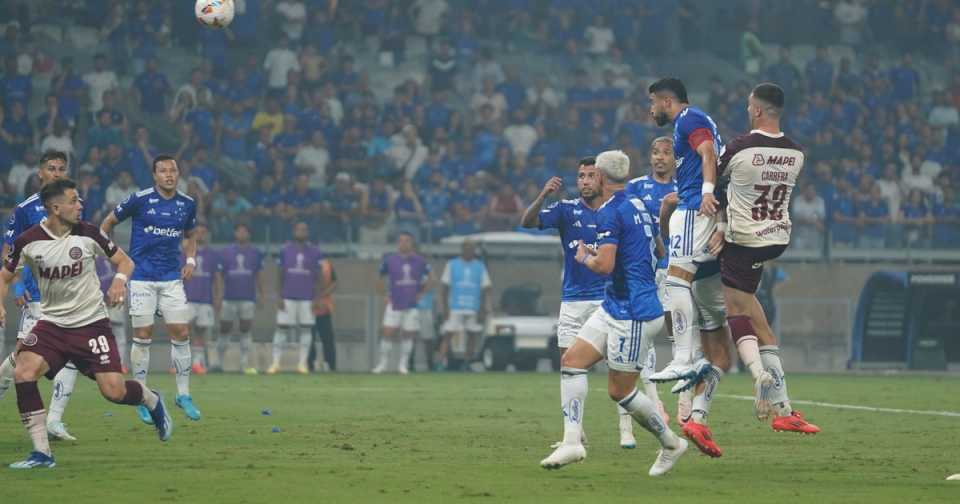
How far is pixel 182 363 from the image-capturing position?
56.2 feet

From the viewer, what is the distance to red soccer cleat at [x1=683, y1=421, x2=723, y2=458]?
11.6m

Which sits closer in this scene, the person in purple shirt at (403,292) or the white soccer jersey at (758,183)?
the white soccer jersey at (758,183)

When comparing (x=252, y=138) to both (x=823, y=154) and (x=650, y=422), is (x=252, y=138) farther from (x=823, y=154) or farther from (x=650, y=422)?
(x=650, y=422)

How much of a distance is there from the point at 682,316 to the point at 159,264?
22.1ft

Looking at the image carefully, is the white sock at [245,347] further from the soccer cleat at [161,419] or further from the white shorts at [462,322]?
the soccer cleat at [161,419]

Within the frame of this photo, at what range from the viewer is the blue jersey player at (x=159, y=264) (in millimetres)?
16906

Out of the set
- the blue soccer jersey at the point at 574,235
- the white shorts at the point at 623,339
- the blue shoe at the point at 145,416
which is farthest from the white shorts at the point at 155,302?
the white shorts at the point at 623,339

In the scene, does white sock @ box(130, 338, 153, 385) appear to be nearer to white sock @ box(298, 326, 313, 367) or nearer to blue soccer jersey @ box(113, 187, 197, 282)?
blue soccer jersey @ box(113, 187, 197, 282)

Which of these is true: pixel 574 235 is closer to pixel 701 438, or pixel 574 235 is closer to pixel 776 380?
pixel 776 380

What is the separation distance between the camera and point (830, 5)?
133 feet

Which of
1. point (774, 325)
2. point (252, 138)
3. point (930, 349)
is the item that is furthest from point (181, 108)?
point (930, 349)

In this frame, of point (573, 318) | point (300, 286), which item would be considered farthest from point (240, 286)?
point (573, 318)

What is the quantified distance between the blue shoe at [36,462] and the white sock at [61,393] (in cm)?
227

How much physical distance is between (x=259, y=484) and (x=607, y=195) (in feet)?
10.5
